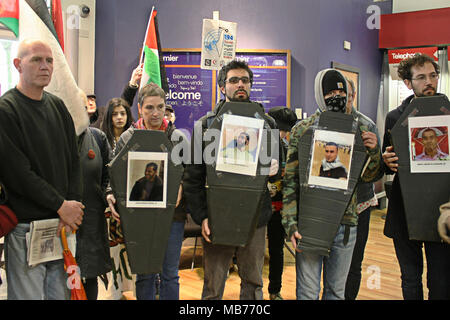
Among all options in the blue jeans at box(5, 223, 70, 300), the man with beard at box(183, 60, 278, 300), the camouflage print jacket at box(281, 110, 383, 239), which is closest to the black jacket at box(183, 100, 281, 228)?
Result: the man with beard at box(183, 60, 278, 300)

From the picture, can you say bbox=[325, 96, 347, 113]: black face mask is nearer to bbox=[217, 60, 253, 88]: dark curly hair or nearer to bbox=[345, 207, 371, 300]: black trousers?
bbox=[217, 60, 253, 88]: dark curly hair

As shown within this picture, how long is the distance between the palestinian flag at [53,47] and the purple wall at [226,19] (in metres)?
3.33

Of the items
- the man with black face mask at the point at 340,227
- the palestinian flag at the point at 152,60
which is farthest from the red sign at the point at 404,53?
the man with black face mask at the point at 340,227

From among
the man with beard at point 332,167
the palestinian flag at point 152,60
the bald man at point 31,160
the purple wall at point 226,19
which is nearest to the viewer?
the bald man at point 31,160

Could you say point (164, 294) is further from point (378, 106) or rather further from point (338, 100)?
point (378, 106)

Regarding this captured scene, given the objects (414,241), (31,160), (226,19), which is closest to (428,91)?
(414,241)

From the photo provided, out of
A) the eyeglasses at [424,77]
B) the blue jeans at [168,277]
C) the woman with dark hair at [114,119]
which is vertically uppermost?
the eyeglasses at [424,77]

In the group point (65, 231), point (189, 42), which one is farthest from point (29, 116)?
point (189, 42)

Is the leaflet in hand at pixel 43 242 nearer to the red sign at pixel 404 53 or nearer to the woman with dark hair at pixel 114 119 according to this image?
the woman with dark hair at pixel 114 119

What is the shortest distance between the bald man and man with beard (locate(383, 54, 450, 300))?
5.27 feet

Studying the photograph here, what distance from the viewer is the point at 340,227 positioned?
1.92 m

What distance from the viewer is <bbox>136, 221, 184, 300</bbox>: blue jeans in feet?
6.93

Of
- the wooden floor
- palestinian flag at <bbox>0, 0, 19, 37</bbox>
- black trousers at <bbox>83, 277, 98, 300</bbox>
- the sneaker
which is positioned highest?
palestinian flag at <bbox>0, 0, 19, 37</bbox>

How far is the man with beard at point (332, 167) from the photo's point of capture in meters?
1.85
